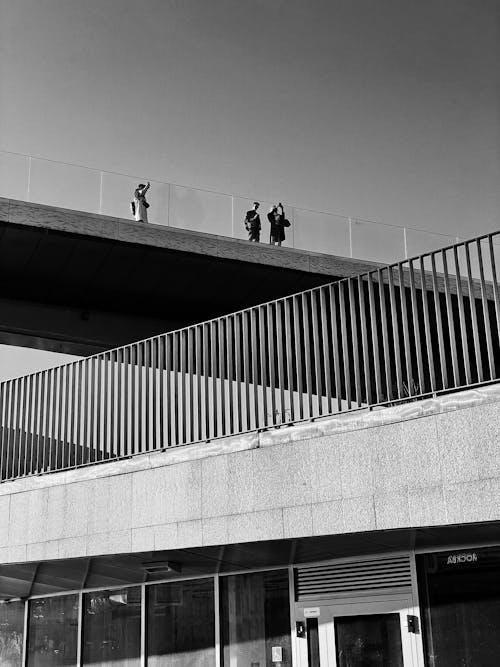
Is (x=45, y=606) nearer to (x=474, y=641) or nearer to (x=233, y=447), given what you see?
(x=233, y=447)

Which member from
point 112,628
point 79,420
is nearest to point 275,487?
point 79,420

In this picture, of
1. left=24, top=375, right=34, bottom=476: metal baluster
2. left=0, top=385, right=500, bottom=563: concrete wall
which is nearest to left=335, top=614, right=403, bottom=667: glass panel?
left=0, top=385, right=500, bottom=563: concrete wall

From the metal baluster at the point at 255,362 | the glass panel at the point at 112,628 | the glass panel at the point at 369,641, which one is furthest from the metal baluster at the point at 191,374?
the glass panel at the point at 112,628

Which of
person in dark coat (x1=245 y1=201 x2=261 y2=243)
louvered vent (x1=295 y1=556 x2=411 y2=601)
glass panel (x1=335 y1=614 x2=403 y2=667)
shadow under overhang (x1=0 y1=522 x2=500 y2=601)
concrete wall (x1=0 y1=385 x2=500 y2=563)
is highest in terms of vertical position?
person in dark coat (x1=245 y1=201 x2=261 y2=243)

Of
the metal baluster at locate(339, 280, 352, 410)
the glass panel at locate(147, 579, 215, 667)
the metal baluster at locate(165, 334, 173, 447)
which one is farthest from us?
the glass panel at locate(147, 579, 215, 667)

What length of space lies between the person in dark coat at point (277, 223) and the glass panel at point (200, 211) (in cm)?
106

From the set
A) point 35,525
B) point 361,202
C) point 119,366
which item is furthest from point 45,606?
point 361,202

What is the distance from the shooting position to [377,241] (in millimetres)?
23516

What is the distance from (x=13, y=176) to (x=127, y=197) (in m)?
2.54

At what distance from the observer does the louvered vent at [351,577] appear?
38.1ft

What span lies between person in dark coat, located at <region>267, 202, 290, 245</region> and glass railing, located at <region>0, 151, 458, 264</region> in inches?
6.8

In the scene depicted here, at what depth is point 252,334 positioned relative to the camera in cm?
1179

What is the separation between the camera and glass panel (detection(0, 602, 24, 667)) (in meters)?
17.0

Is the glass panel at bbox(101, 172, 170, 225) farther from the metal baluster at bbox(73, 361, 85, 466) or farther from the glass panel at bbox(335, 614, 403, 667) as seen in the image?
the glass panel at bbox(335, 614, 403, 667)
